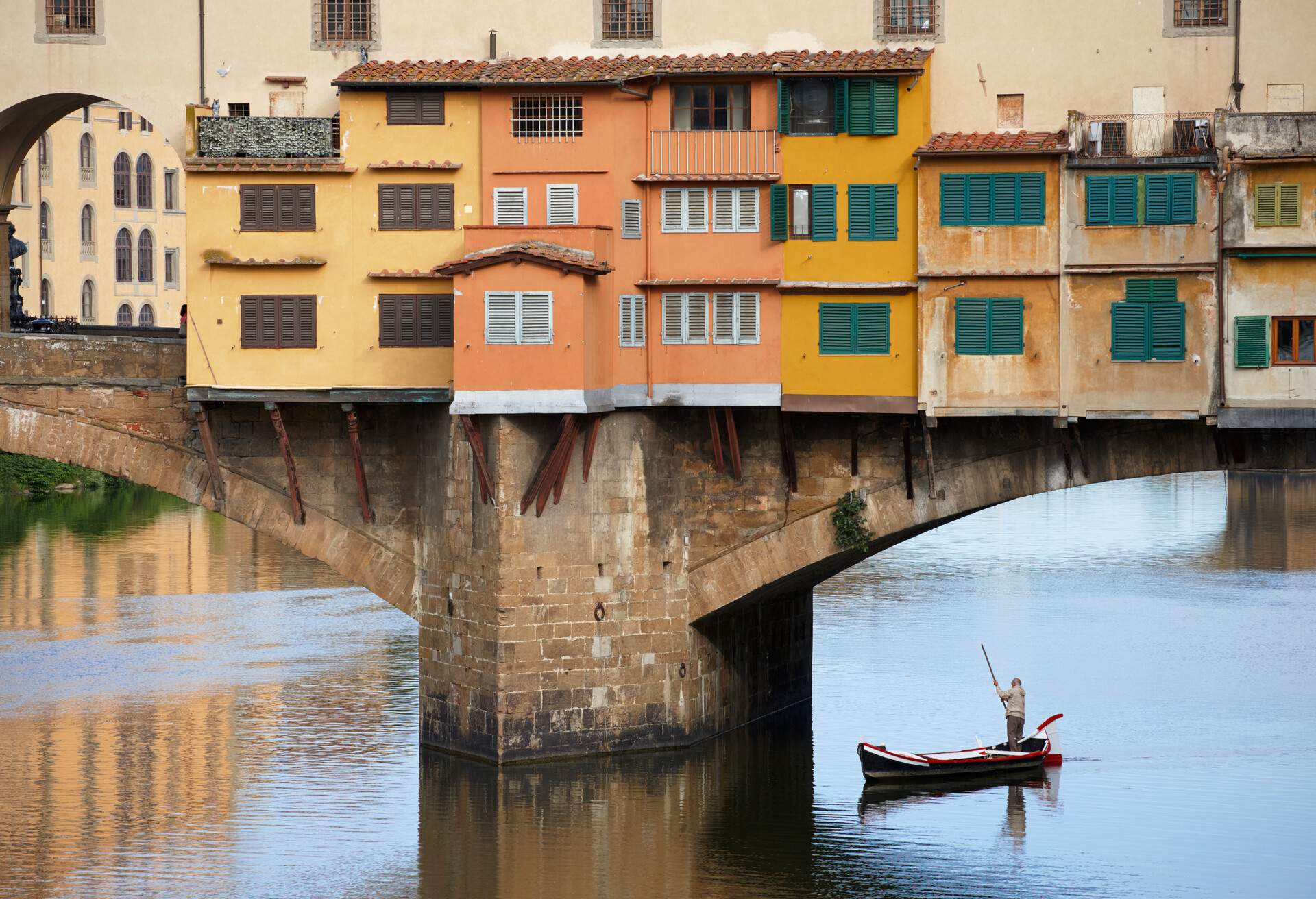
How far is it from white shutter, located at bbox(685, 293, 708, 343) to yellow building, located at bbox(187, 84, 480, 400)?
3797mm

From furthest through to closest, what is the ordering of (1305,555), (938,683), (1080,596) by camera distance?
(1305,555) → (1080,596) → (938,683)

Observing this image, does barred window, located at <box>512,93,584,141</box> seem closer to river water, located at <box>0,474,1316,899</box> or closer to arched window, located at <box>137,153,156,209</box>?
river water, located at <box>0,474,1316,899</box>

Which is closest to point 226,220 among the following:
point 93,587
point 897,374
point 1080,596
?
point 897,374

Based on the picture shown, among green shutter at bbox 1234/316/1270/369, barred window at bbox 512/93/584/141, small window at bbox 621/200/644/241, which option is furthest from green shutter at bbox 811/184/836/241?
green shutter at bbox 1234/316/1270/369

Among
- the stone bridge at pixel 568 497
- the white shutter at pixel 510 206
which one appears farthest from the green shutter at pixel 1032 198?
the white shutter at pixel 510 206

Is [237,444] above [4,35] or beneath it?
beneath

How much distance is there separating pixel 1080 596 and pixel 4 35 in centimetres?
3010

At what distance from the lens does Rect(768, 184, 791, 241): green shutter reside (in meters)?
31.8

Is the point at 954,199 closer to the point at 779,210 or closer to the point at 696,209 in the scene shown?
the point at 779,210

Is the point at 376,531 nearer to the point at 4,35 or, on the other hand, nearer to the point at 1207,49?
the point at 4,35

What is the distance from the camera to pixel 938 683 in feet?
130

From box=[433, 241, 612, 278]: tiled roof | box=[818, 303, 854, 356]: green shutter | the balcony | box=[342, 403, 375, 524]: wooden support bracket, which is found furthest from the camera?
box=[342, 403, 375, 524]: wooden support bracket

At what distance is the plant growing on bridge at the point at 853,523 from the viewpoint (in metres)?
32.3

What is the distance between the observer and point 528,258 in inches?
1203
